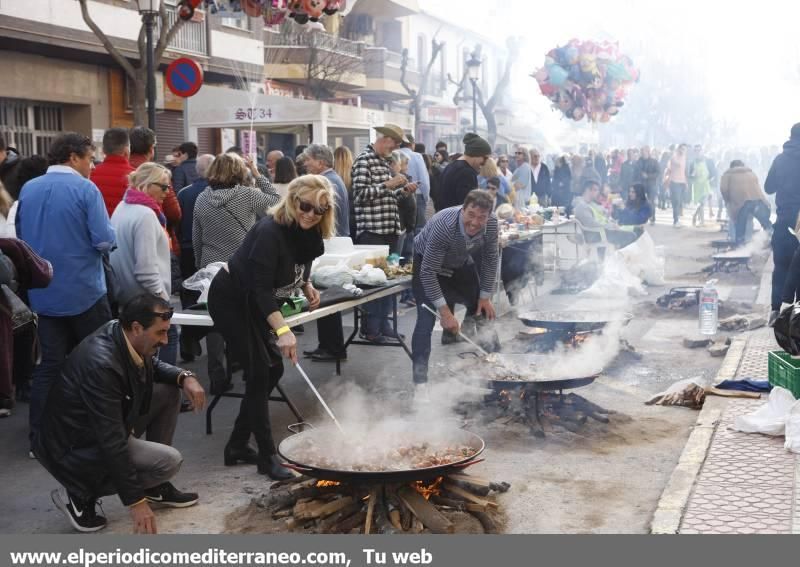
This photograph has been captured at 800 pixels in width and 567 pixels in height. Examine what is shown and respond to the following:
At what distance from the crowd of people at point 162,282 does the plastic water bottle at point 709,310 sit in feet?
2.54

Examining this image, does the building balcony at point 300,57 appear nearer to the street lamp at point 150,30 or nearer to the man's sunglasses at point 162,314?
the street lamp at point 150,30

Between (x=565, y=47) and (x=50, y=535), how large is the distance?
42.3ft

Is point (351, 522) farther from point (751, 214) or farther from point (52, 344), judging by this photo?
point (751, 214)

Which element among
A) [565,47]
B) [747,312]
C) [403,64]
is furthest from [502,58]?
[747,312]

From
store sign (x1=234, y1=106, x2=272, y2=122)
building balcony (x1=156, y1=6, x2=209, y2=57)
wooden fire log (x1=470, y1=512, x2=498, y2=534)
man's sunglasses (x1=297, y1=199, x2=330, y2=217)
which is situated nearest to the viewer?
wooden fire log (x1=470, y1=512, x2=498, y2=534)

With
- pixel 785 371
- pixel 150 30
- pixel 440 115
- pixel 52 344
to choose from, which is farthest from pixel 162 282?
pixel 440 115

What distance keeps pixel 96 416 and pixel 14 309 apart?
3.11 feet

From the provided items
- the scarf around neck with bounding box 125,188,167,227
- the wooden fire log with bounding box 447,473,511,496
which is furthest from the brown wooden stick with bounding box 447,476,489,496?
the scarf around neck with bounding box 125,188,167,227

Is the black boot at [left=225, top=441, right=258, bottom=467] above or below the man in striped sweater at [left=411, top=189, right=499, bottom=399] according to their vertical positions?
below

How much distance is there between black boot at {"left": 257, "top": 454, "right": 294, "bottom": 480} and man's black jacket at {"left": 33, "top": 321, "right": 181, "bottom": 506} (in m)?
1.11

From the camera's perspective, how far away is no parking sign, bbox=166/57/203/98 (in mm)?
13625

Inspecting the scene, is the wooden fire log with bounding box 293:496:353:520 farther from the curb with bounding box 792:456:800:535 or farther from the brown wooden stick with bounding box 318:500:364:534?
the curb with bounding box 792:456:800:535

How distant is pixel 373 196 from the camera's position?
1001 centimetres

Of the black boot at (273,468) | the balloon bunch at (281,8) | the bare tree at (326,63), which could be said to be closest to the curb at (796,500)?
the black boot at (273,468)
